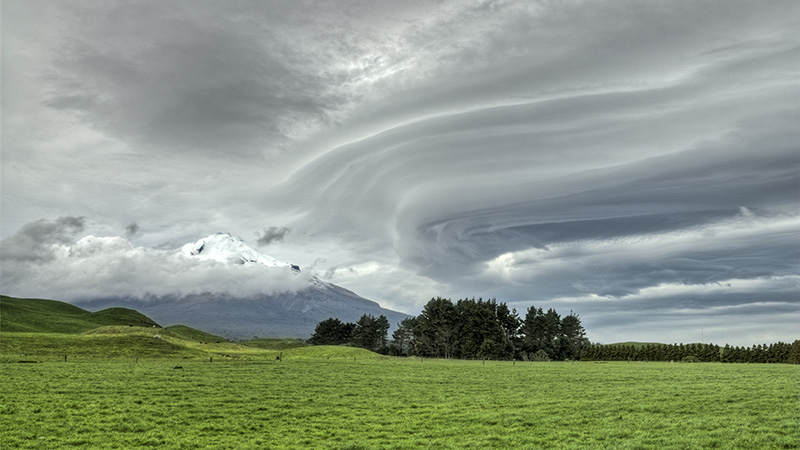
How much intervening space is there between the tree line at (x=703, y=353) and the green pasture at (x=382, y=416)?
13826cm

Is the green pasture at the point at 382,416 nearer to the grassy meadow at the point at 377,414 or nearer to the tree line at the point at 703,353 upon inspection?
the grassy meadow at the point at 377,414

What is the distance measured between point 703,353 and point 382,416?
183 meters

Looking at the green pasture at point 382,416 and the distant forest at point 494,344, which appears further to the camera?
the distant forest at point 494,344

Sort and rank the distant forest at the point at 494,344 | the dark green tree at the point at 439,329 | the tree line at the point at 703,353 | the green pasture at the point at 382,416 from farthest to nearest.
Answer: the dark green tree at the point at 439,329 → the distant forest at the point at 494,344 → the tree line at the point at 703,353 → the green pasture at the point at 382,416

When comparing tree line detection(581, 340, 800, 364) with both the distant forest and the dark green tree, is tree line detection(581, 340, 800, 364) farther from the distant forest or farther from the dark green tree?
the dark green tree

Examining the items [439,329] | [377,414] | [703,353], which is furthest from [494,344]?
[377,414]

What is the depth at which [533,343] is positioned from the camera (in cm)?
19850

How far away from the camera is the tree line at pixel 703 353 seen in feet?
541

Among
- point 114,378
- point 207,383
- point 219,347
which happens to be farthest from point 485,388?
point 219,347

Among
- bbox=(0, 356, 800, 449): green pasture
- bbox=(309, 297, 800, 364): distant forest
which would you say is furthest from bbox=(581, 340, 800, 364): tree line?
bbox=(0, 356, 800, 449): green pasture

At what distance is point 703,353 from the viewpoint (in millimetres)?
180875

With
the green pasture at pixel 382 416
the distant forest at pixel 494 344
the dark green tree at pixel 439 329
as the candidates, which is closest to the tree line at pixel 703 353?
the distant forest at pixel 494 344

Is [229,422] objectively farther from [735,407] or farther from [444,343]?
[444,343]

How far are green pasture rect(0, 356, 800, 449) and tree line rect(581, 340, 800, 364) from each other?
138 m
